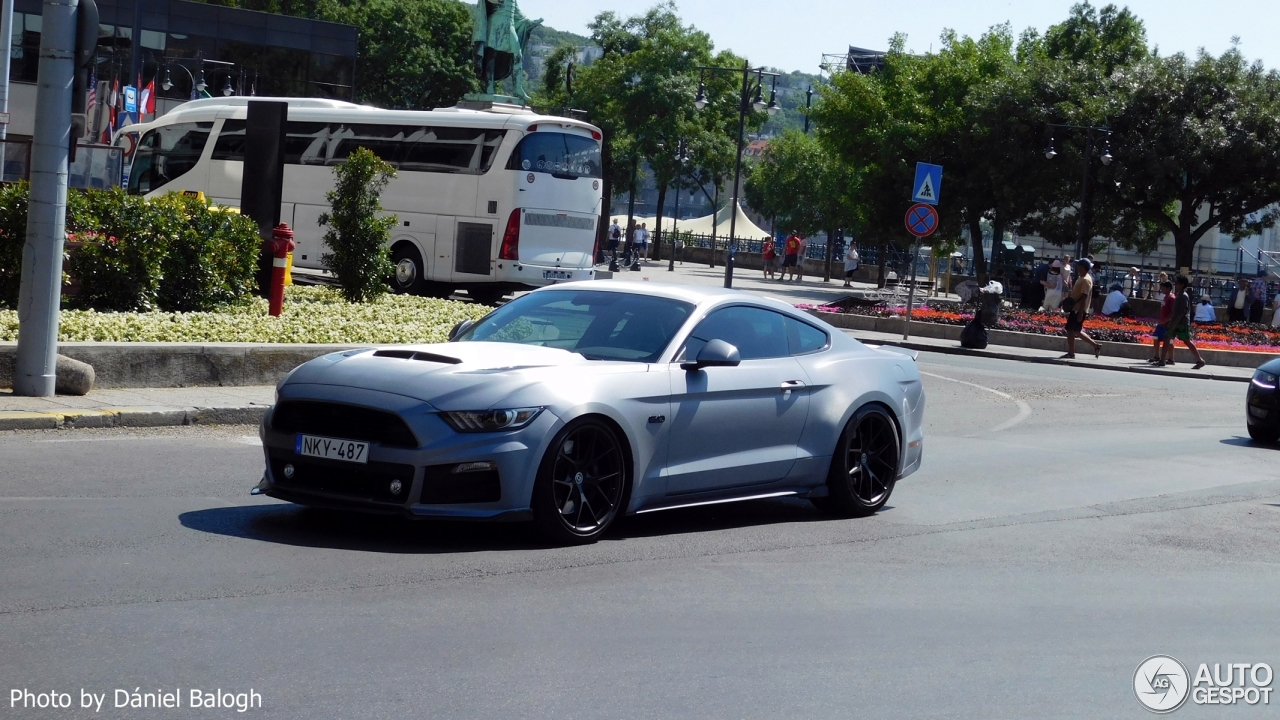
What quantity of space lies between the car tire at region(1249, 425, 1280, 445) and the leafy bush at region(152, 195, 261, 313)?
1108 centimetres

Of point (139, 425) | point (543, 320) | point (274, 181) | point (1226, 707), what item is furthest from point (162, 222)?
point (1226, 707)

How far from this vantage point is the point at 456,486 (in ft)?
23.5

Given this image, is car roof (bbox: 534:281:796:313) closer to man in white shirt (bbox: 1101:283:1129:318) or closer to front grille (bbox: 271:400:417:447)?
front grille (bbox: 271:400:417:447)

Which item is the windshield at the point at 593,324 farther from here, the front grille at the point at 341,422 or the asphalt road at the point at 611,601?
the front grille at the point at 341,422

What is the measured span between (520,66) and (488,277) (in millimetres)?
7543

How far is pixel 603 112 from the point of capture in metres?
67.0

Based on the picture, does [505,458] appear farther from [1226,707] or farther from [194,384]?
[194,384]

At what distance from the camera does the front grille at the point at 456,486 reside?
7117mm

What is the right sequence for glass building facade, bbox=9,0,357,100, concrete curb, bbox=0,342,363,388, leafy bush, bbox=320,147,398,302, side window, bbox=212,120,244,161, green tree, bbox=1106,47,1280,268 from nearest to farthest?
1. concrete curb, bbox=0,342,363,388
2. leafy bush, bbox=320,147,398,302
3. side window, bbox=212,120,244,161
4. green tree, bbox=1106,47,1280,268
5. glass building facade, bbox=9,0,357,100

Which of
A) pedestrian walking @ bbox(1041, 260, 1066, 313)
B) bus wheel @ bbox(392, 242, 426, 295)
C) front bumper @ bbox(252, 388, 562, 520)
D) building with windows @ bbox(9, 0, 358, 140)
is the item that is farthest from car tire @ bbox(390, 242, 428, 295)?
building with windows @ bbox(9, 0, 358, 140)

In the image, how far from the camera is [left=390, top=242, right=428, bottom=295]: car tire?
28.3 metres

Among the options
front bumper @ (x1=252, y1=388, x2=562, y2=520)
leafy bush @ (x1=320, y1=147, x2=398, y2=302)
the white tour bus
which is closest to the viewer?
front bumper @ (x1=252, y1=388, x2=562, y2=520)

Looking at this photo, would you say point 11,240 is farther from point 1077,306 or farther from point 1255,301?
point 1255,301

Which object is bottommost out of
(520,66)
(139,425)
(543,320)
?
(139,425)
